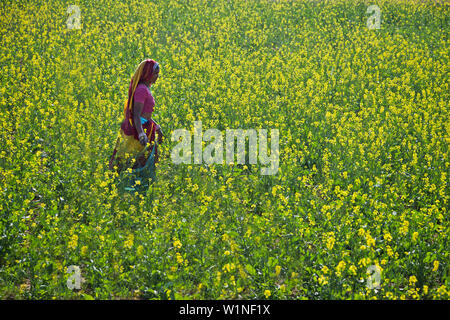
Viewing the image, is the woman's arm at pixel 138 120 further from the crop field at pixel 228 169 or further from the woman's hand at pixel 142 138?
the crop field at pixel 228 169

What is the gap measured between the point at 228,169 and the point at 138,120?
150 cm

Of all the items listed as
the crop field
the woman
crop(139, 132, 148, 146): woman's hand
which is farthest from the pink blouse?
the crop field

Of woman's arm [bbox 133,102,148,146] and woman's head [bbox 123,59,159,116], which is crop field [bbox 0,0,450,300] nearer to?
woman's arm [bbox 133,102,148,146]

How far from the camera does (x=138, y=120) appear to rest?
19.9 feet

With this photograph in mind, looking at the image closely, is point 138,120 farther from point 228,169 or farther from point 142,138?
point 228,169
